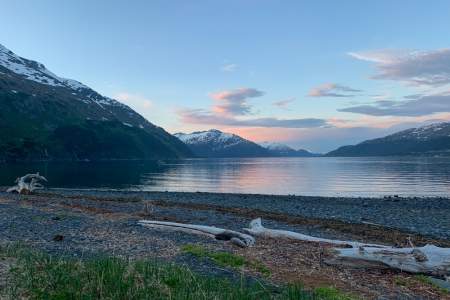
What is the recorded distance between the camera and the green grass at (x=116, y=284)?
327 inches

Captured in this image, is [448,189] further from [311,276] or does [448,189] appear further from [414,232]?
[311,276]

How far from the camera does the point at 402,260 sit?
46.9 feet

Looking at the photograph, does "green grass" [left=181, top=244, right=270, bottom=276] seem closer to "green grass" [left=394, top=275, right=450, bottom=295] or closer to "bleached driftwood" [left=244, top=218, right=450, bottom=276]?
"bleached driftwood" [left=244, top=218, right=450, bottom=276]

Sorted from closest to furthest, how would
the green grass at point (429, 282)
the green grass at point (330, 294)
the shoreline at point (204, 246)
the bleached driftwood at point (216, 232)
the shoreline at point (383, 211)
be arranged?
the green grass at point (330, 294), the shoreline at point (204, 246), the green grass at point (429, 282), the bleached driftwood at point (216, 232), the shoreline at point (383, 211)

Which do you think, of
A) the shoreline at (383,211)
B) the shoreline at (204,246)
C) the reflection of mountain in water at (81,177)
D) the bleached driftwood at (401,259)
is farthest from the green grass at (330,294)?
the reflection of mountain in water at (81,177)

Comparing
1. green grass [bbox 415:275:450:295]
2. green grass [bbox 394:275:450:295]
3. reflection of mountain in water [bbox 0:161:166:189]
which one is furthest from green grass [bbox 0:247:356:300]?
reflection of mountain in water [bbox 0:161:166:189]

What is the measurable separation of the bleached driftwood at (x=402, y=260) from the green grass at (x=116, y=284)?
4186 mm

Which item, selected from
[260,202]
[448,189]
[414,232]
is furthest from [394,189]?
[414,232]

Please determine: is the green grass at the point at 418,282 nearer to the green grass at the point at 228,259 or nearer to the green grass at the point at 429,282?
the green grass at the point at 429,282

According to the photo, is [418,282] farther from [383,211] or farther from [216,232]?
[383,211]

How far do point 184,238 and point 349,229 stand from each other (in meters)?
14.6

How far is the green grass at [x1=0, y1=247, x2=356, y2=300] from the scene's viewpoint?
8.30 meters

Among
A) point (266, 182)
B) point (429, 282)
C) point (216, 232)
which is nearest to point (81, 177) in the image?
point (266, 182)

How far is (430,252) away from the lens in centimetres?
1475
